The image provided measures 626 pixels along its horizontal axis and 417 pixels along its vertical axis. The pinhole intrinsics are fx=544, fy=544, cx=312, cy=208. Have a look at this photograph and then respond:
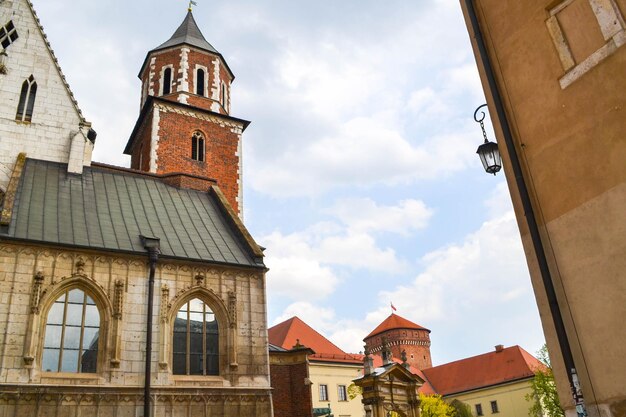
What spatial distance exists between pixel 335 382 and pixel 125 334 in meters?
35.3

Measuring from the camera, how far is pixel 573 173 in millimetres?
8320

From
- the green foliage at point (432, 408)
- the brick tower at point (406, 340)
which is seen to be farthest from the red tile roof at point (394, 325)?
the green foliage at point (432, 408)

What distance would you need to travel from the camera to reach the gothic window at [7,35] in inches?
874

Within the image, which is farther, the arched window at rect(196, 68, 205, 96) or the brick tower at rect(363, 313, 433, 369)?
the brick tower at rect(363, 313, 433, 369)

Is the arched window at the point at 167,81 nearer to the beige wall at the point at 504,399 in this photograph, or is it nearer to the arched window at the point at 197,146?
the arched window at the point at 197,146

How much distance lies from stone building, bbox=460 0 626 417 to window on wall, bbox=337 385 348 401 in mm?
42394

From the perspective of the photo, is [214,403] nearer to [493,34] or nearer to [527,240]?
[527,240]

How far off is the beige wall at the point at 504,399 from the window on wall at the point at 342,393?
957 inches

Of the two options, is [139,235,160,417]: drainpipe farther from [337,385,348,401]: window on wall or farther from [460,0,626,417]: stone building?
[337,385,348,401]: window on wall

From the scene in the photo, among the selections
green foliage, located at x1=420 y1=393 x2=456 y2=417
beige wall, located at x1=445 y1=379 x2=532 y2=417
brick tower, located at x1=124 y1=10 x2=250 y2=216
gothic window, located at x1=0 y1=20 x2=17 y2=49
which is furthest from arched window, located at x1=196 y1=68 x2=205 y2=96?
beige wall, located at x1=445 y1=379 x2=532 y2=417

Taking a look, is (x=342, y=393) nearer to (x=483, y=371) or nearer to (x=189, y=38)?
(x=483, y=371)

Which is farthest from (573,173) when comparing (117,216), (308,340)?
(308,340)

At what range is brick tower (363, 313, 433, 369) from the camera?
79750 millimetres

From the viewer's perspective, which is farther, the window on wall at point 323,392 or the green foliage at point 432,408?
the green foliage at point 432,408
